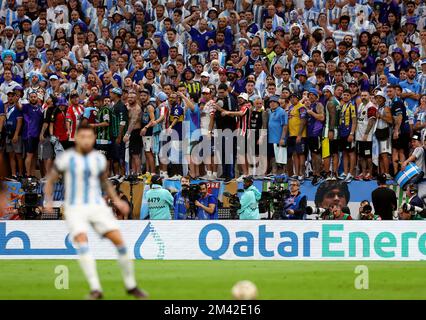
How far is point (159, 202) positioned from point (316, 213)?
11.5 feet

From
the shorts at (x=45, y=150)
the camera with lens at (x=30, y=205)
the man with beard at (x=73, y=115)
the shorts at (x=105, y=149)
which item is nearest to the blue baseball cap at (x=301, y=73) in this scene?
the shorts at (x=105, y=149)

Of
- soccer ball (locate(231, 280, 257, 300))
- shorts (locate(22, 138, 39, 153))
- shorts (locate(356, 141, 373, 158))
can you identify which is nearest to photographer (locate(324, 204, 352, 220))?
shorts (locate(356, 141, 373, 158))

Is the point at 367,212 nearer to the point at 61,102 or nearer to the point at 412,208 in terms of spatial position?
the point at 412,208

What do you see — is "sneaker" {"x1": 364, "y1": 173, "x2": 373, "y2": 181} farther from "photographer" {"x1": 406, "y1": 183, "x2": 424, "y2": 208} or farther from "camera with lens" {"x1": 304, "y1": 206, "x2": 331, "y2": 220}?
"camera with lens" {"x1": 304, "y1": 206, "x2": 331, "y2": 220}

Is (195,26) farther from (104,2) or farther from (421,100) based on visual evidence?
(421,100)

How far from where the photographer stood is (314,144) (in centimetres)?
2453

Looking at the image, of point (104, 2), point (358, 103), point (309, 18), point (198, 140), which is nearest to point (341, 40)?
point (309, 18)

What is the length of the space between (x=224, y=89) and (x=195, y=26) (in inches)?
149

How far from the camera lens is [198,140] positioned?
24609 mm

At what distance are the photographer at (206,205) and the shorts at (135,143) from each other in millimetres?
2172

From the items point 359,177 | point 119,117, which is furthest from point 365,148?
point 119,117

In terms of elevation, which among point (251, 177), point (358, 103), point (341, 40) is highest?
point (341, 40)

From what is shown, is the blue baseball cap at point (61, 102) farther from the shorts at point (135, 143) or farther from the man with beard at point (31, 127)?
the shorts at point (135, 143)

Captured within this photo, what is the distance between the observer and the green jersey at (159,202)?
2294 cm
